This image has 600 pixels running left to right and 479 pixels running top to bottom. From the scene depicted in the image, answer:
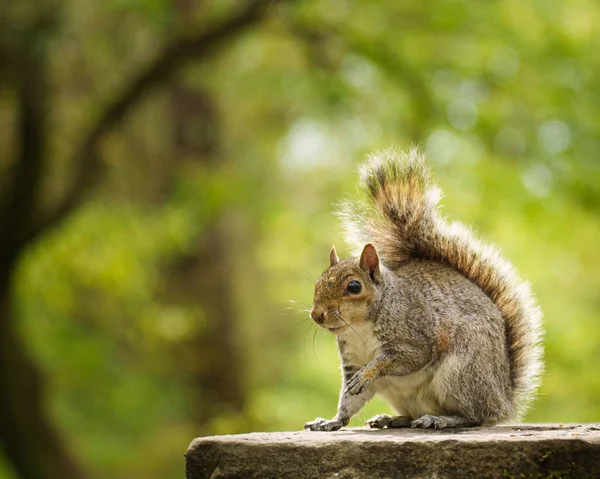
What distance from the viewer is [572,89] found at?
7.42 metres

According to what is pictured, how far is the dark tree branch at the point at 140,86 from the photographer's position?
7.11m

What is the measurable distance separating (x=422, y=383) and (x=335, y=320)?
0.37 metres

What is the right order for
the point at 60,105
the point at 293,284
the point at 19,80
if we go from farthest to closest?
the point at 293,284
the point at 60,105
the point at 19,80

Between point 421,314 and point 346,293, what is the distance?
0.27 m

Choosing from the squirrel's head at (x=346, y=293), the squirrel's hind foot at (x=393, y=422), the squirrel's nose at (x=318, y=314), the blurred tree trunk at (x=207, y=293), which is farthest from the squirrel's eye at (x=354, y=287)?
the blurred tree trunk at (x=207, y=293)

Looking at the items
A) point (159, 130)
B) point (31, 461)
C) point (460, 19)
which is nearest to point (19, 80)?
point (31, 461)

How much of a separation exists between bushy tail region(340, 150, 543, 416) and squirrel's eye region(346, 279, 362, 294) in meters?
0.39

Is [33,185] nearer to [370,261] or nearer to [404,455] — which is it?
[370,261]

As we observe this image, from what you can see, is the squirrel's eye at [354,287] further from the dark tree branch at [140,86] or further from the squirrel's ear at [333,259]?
the dark tree branch at [140,86]

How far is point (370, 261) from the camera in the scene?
3.18 meters

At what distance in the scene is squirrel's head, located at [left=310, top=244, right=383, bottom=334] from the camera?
311cm

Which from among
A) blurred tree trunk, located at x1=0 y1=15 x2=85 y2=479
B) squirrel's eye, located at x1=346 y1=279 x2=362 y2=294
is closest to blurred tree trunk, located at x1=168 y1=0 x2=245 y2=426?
blurred tree trunk, located at x1=0 y1=15 x2=85 y2=479

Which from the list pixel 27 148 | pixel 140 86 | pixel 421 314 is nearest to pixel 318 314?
pixel 421 314

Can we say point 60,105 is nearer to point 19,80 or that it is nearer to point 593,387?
point 19,80
